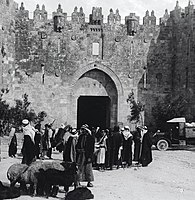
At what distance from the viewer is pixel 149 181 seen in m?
11.4

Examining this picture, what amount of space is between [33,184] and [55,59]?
16.3 metres

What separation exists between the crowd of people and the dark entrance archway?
37.1ft

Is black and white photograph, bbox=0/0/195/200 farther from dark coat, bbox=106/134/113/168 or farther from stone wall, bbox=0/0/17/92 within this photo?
dark coat, bbox=106/134/113/168

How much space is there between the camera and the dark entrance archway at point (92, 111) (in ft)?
91.8

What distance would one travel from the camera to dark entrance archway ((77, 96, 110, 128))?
1102 inches

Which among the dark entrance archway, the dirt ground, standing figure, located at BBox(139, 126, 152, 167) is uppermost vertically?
the dark entrance archway

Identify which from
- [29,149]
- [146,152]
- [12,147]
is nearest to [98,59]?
[12,147]

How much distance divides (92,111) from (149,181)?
60.0ft

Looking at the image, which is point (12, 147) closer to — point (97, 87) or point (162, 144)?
point (162, 144)

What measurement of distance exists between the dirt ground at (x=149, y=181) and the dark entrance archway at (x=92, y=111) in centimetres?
1168

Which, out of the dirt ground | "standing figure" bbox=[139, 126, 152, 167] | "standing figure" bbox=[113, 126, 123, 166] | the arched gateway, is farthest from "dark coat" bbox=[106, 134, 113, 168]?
the arched gateway

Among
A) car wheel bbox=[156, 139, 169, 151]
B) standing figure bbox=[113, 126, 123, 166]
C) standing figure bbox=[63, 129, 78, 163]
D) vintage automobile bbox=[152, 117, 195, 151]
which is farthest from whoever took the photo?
car wheel bbox=[156, 139, 169, 151]

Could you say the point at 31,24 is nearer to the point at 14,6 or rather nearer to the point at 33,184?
the point at 14,6

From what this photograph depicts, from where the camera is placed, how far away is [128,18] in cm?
2503
